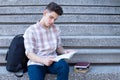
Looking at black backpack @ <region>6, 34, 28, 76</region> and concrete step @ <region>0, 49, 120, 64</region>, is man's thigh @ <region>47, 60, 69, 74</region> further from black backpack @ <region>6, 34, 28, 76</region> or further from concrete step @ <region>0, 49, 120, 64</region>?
concrete step @ <region>0, 49, 120, 64</region>

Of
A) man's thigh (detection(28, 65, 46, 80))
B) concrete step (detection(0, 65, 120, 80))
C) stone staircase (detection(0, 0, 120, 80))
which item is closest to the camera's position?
man's thigh (detection(28, 65, 46, 80))

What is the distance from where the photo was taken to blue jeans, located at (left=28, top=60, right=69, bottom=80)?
2.73 m

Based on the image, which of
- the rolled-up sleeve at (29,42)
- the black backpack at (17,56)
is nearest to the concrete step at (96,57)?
the black backpack at (17,56)

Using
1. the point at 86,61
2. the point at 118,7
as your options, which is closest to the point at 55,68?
the point at 86,61

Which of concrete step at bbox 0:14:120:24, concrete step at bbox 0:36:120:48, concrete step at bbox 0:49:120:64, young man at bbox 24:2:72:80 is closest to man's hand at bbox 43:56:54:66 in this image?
young man at bbox 24:2:72:80

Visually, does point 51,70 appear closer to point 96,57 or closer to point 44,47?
point 44,47

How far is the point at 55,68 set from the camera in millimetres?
2797

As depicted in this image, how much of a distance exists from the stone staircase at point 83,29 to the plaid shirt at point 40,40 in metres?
0.29

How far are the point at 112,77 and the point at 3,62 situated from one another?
122 cm

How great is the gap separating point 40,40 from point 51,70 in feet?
1.04

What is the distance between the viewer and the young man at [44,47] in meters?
2.75

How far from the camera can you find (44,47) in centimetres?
288

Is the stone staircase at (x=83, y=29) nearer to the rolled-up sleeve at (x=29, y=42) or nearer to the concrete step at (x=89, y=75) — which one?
the concrete step at (x=89, y=75)

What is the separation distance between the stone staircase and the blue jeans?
0.18 metres
